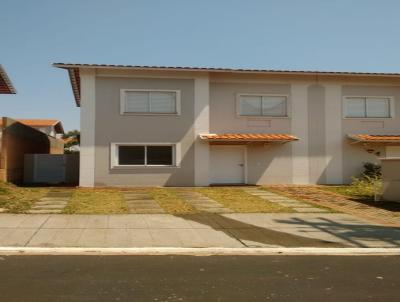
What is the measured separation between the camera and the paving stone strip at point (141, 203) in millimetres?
13427

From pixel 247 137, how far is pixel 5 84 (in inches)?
471

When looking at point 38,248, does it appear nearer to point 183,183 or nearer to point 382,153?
point 183,183

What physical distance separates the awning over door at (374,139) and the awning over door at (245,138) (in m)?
2.99

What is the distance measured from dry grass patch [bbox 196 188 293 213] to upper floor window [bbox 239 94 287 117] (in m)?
4.09

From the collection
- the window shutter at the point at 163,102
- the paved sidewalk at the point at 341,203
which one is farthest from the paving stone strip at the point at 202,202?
the window shutter at the point at 163,102

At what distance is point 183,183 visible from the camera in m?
20.8

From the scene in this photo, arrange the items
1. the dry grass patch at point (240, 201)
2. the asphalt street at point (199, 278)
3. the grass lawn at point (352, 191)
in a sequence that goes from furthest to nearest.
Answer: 1. the grass lawn at point (352, 191)
2. the dry grass patch at point (240, 201)
3. the asphalt street at point (199, 278)

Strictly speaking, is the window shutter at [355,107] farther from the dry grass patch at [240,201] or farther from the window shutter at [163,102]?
the window shutter at [163,102]

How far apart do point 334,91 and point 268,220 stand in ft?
39.4

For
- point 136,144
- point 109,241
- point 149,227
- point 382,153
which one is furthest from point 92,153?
point 382,153

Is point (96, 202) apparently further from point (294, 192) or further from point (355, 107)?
point (355, 107)

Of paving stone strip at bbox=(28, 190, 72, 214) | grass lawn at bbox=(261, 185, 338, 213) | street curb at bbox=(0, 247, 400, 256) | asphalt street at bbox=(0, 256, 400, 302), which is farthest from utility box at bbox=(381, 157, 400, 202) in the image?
paving stone strip at bbox=(28, 190, 72, 214)

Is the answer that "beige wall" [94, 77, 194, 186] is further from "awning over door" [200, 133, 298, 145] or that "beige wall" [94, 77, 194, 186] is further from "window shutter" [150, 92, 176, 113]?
"awning over door" [200, 133, 298, 145]

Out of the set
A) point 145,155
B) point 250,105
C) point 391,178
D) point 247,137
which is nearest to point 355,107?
point 250,105
